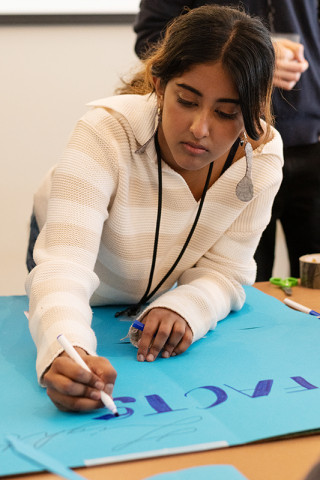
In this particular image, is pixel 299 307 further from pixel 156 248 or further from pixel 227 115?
pixel 227 115

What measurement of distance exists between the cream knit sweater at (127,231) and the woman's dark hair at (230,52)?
0.13 metres

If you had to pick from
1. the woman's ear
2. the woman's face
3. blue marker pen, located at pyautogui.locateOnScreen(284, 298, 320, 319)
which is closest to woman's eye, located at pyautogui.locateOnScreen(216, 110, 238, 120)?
the woman's face

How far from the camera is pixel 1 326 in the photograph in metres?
1.14

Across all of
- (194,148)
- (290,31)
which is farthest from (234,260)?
(290,31)

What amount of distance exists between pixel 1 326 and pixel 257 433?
0.55 meters

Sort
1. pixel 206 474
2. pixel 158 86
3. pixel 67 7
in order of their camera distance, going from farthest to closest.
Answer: pixel 67 7
pixel 158 86
pixel 206 474

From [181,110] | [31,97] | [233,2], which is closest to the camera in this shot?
[181,110]

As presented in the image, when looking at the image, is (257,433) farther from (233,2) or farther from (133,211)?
(233,2)

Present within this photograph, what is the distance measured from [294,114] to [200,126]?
2.24 ft

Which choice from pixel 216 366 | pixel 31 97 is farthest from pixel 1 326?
pixel 31 97

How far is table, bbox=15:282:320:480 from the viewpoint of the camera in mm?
671

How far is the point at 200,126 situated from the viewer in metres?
1.01

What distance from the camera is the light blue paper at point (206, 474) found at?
663mm

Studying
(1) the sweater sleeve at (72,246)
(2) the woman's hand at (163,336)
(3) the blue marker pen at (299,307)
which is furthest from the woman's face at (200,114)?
(3) the blue marker pen at (299,307)
